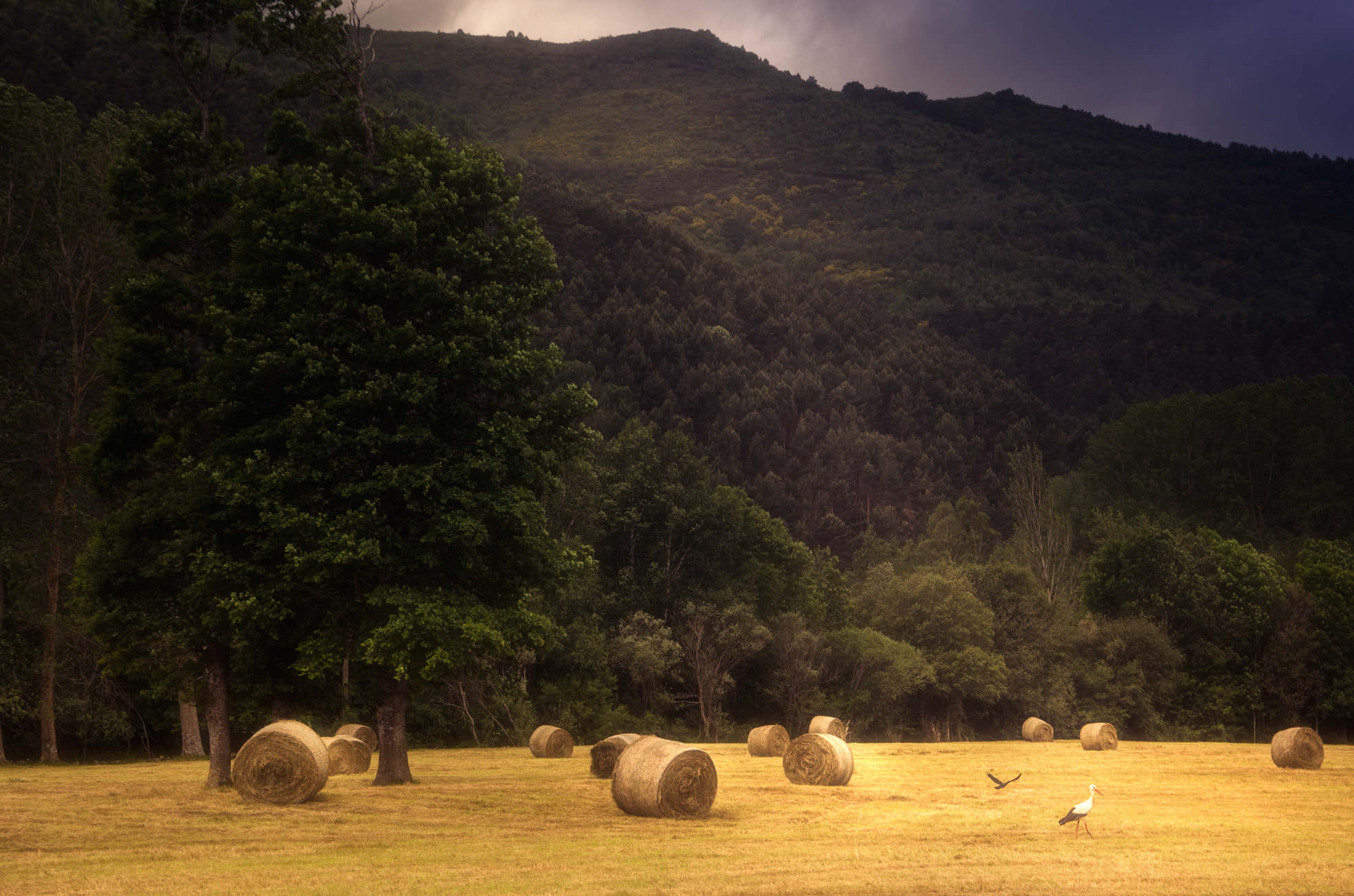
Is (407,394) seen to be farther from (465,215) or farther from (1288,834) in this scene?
(1288,834)

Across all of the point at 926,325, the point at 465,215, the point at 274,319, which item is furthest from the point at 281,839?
the point at 926,325

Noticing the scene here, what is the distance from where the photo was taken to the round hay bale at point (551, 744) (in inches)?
1297

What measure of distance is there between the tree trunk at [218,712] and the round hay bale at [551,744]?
13811 millimetres

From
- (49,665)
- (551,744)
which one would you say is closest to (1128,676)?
(551,744)

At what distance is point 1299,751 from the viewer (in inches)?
1080

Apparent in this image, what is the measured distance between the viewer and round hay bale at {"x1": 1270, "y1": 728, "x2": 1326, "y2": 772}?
1080 inches

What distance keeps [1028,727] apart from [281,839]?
40186 millimetres

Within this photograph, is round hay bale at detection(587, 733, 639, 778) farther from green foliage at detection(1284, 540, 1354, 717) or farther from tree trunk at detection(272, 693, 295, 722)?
green foliage at detection(1284, 540, 1354, 717)

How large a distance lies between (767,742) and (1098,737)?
13.9m

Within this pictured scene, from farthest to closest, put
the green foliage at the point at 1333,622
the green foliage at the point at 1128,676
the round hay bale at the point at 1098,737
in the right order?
the green foliage at the point at 1333,622, the green foliage at the point at 1128,676, the round hay bale at the point at 1098,737

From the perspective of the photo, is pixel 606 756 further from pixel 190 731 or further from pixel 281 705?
pixel 190 731

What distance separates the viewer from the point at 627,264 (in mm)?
127125

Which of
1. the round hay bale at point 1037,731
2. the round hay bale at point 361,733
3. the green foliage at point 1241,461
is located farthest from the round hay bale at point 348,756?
the green foliage at point 1241,461

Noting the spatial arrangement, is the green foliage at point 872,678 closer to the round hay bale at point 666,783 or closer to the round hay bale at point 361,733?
the round hay bale at point 361,733
